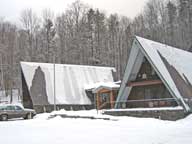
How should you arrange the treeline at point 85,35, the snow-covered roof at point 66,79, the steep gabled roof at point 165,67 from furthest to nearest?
1. the treeline at point 85,35
2. the snow-covered roof at point 66,79
3. the steep gabled roof at point 165,67

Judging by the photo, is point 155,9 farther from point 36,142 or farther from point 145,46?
point 36,142

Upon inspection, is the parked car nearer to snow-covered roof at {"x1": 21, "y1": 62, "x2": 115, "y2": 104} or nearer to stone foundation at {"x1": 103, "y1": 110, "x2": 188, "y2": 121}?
snow-covered roof at {"x1": 21, "y1": 62, "x2": 115, "y2": 104}

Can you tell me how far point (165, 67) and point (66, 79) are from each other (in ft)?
51.4

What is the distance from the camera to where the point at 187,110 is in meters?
21.1

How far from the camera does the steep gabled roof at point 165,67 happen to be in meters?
23.2

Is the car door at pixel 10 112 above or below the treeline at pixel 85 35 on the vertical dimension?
below

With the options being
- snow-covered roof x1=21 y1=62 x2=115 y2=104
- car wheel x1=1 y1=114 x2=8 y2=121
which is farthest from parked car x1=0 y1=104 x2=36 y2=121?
snow-covered roof x1=21 y1=62 x2=115 y2=104

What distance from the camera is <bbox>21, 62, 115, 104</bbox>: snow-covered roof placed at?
113ft

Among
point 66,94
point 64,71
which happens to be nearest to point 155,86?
point 66,94

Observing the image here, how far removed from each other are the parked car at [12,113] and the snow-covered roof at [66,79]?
18.8 feet

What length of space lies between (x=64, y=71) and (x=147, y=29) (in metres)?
23.9

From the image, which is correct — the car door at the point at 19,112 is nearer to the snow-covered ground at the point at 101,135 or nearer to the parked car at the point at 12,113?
the parked car at the point at 12,113

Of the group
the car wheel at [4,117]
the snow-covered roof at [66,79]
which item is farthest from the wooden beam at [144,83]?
the car wheel at [4,117]

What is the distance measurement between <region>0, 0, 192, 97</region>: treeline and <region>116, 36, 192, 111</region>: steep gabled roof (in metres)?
26.1
